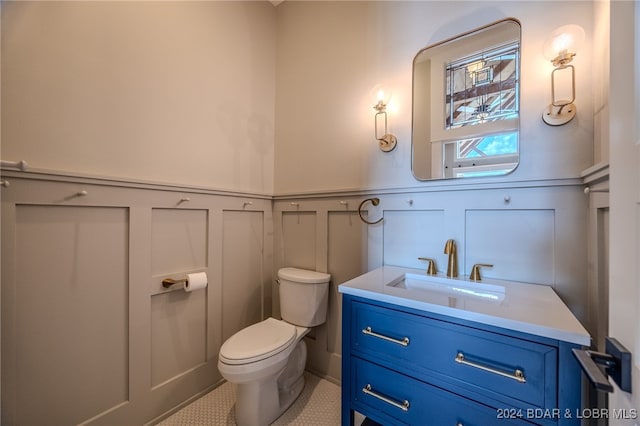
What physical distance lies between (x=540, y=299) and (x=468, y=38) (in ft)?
4.26

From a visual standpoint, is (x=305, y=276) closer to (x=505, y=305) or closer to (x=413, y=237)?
(x=413, y=237)

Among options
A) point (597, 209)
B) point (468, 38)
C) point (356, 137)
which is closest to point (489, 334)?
point (597, 209)

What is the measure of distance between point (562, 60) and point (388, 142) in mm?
801

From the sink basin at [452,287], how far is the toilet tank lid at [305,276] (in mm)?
A: 544

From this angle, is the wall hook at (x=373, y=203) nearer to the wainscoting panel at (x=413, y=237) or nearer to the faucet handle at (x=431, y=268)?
the wainscoting panel at (x=413, y=237)

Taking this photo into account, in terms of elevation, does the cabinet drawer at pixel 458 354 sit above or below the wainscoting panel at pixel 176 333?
above


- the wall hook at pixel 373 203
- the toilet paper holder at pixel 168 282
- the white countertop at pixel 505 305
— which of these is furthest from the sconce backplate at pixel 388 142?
the toilet paper holder at pixel 168 282

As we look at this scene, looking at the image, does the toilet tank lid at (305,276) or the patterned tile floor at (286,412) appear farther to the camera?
the toilet tank lid at (305,276)

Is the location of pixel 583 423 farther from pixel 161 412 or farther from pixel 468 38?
pixel 161 412

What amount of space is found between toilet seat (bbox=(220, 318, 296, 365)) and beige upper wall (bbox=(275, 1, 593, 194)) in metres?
0.96

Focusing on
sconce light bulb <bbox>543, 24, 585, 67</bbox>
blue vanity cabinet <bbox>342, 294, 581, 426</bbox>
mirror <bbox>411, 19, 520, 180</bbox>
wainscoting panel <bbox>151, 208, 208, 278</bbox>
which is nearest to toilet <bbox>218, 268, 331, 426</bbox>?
blue vanity cabinet <bbox>342, 294, 581, 426</bbox>

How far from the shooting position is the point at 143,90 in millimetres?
1344

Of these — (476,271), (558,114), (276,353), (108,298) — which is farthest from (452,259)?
(108,298)

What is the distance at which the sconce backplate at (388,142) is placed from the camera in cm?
153
